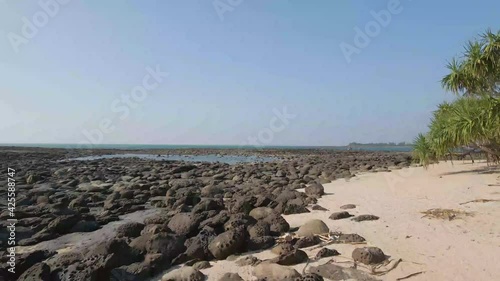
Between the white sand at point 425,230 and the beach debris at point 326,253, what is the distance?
11 cm

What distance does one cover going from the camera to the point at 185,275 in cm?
447

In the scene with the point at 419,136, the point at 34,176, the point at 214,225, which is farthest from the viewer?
the point at 34,176

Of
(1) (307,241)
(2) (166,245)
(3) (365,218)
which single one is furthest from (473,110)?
(2) (166,245)

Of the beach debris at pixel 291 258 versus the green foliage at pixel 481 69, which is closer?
the beach debris at pixel 291 258

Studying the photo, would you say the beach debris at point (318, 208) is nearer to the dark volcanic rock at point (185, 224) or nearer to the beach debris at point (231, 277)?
the dark volcanic rock at point (185, 224)

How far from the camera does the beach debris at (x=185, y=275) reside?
441 cm

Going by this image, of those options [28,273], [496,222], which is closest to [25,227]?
[28,273]

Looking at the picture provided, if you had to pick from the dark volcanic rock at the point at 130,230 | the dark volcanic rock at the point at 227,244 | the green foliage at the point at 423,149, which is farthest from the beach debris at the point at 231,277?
the green foliage at the point at 423,149

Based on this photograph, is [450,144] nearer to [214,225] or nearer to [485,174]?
[485,174]

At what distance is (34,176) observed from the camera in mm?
16625

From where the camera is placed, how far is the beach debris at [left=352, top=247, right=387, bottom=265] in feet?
14.6

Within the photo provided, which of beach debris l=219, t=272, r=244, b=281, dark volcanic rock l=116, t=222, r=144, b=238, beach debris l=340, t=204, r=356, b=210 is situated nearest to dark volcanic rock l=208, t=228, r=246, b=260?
beach debris l=219, t=272, r=244, b=281

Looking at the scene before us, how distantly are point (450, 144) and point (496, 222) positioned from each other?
7.20 meters

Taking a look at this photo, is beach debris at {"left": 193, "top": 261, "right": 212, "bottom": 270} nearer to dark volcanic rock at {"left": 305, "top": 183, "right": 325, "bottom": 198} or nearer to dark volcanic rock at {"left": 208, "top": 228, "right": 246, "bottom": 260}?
dark volcanic rock at {"left": 208, "top": 228, "right": 246, "bottom": 260}
